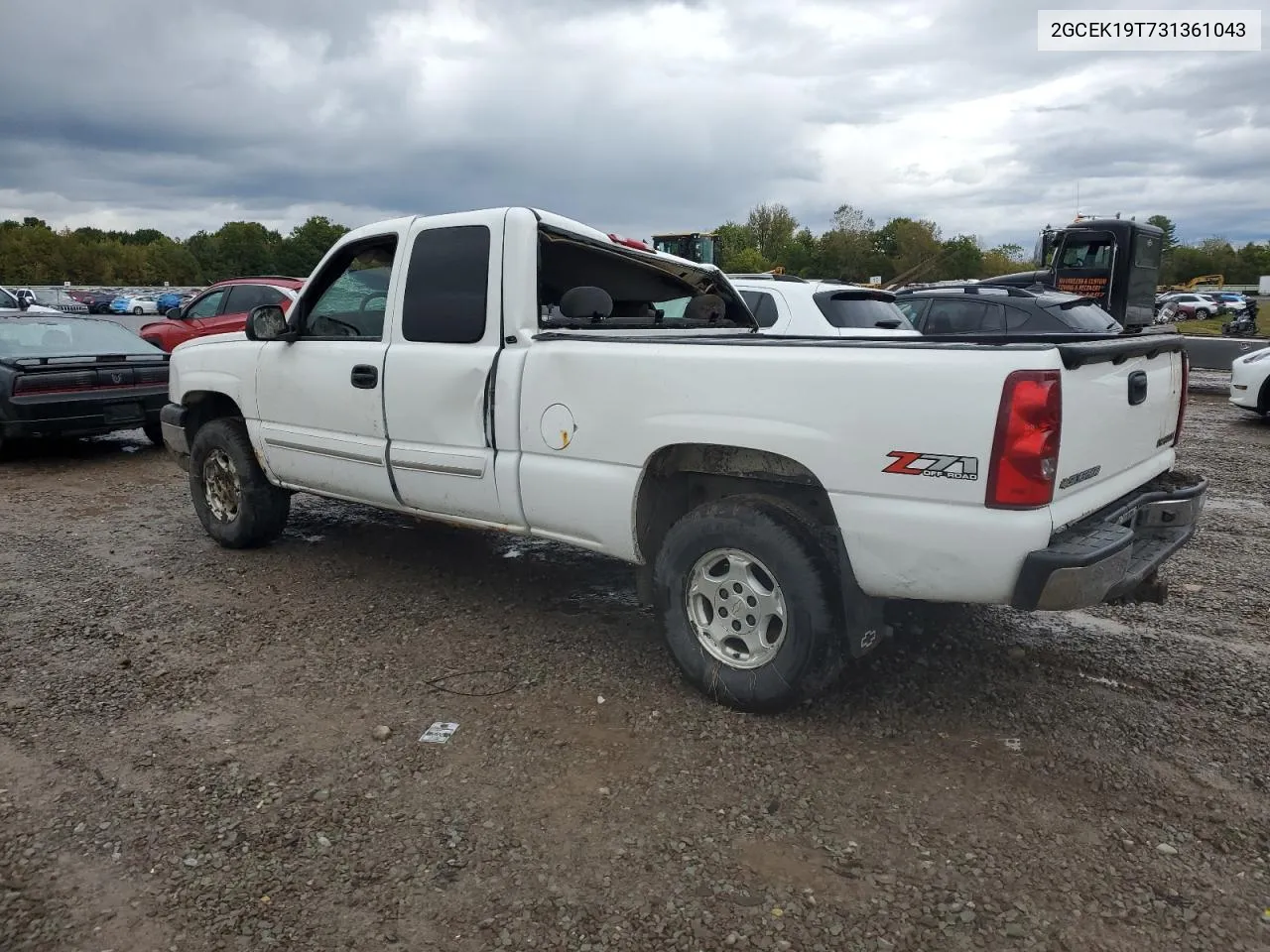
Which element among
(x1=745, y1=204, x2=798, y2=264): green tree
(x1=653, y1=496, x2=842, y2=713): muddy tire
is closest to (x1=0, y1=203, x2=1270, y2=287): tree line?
(x1=745, y1=204, x2=798, y2=264): green tree

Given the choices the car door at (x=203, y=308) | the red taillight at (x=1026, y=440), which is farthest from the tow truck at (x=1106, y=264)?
the red taillight at (x=1026, y=440)

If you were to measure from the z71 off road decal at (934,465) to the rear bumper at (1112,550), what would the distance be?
0.33 meters

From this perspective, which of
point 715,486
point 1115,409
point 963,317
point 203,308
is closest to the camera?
point 1115,409

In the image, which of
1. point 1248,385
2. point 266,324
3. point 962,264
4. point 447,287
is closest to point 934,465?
point 447,287

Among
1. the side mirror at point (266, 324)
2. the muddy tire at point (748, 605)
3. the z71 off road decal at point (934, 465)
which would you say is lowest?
the muddy tire at point (748, 605)

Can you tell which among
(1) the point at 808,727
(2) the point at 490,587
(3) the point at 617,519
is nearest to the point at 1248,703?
(1) the point at 808,727

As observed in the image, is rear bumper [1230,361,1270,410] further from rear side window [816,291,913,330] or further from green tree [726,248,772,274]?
green tree [726,248,772,274]

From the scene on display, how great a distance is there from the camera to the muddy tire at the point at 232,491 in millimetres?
5598

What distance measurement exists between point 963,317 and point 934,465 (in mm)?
8048

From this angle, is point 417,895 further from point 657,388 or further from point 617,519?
point 657,388

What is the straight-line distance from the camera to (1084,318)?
10.3m

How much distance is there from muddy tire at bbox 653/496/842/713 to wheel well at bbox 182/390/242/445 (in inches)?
142

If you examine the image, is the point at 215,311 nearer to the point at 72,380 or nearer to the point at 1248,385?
the point at 72,380

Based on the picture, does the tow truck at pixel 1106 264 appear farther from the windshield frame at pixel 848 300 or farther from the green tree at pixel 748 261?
the green tree at pixel 748 261
